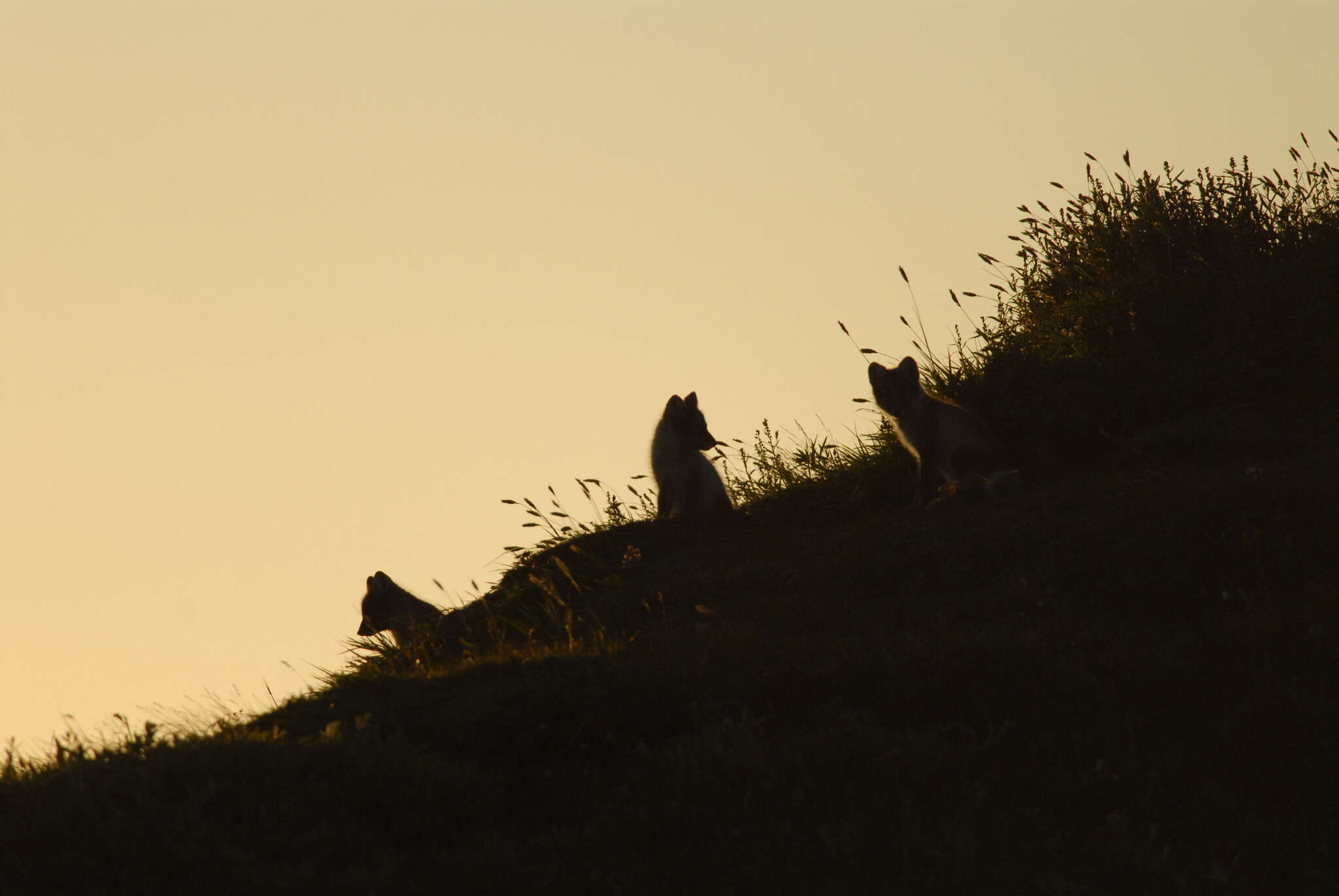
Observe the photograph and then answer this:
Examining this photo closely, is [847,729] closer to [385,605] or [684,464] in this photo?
[684,464]

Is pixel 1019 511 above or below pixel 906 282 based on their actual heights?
below

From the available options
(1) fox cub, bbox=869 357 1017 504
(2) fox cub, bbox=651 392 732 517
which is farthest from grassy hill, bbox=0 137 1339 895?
(2) fox cub, bbox=651 392 732 517

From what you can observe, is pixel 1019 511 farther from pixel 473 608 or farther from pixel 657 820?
pixel 657 820

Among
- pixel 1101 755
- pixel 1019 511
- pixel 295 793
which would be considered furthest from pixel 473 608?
pixel 1101 755

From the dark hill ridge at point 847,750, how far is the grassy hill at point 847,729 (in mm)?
18

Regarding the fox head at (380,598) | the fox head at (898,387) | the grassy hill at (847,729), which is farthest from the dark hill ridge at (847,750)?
the fox head at (380,598)

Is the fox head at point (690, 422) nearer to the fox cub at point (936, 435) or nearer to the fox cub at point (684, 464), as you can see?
the fox cub at point (684, 464)

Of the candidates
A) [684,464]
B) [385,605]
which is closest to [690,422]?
[684,464]

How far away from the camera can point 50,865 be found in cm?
531

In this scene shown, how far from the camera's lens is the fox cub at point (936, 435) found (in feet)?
35.9

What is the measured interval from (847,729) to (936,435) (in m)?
5.49

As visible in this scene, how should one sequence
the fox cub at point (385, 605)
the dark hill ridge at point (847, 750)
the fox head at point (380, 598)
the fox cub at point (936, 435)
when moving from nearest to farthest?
the dark hill ridge at point (847, 750)
the fox cub at point (936, 435)
the fox cub at point (385, 605)
the fox head at point (380, 598)

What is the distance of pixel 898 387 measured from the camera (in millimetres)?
11859

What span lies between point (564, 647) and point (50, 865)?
3095 millimetres
